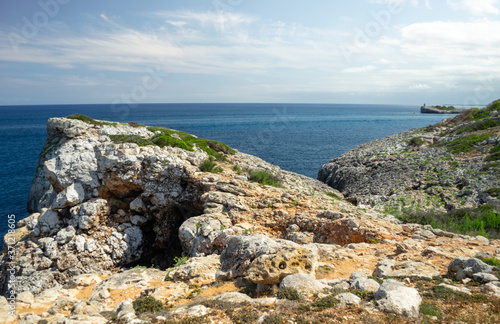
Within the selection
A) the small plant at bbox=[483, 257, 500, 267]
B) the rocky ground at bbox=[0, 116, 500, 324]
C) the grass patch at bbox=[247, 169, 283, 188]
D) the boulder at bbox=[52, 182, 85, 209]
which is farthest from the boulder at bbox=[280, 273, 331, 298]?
the boulder at bbox=[52, 182, 85, 209]

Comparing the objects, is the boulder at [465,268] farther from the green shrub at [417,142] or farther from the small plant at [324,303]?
the green shrub at [417,142]

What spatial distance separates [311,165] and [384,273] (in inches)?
1887

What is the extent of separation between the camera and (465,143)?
36.1 metres

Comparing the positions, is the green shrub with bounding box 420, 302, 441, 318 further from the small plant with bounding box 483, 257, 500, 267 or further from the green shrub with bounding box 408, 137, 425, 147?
the green shrub with bounding box 408, 137, 425, 147

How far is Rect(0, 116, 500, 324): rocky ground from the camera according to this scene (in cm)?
779

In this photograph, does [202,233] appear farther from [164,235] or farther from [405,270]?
[405,270]

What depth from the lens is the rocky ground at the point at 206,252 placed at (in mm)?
7785

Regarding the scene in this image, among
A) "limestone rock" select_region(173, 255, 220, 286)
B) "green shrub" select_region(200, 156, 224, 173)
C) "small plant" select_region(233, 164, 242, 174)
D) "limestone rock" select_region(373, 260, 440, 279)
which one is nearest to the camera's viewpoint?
"limestone rock" select_region(373, 260, 440, 279)

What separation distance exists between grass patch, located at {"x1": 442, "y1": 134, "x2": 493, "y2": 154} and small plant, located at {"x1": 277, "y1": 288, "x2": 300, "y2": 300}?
35948mm

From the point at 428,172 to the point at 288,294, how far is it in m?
30.4

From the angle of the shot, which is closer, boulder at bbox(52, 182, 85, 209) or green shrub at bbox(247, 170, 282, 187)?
boulder at bbox(52, 182, 85, 209)

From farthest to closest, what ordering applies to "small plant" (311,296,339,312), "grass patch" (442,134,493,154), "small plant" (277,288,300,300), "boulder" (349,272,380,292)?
"grass patch" (442,134,493,154) < "boulder" (349,272,380,292) < "small plant" (277,288,300,300) < "small plant" (311,296,339,312)

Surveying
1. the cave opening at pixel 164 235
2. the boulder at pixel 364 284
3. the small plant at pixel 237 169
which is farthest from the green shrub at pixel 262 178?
the boulder at pixel 364 284

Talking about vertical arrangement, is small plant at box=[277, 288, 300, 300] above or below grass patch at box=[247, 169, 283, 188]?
below
